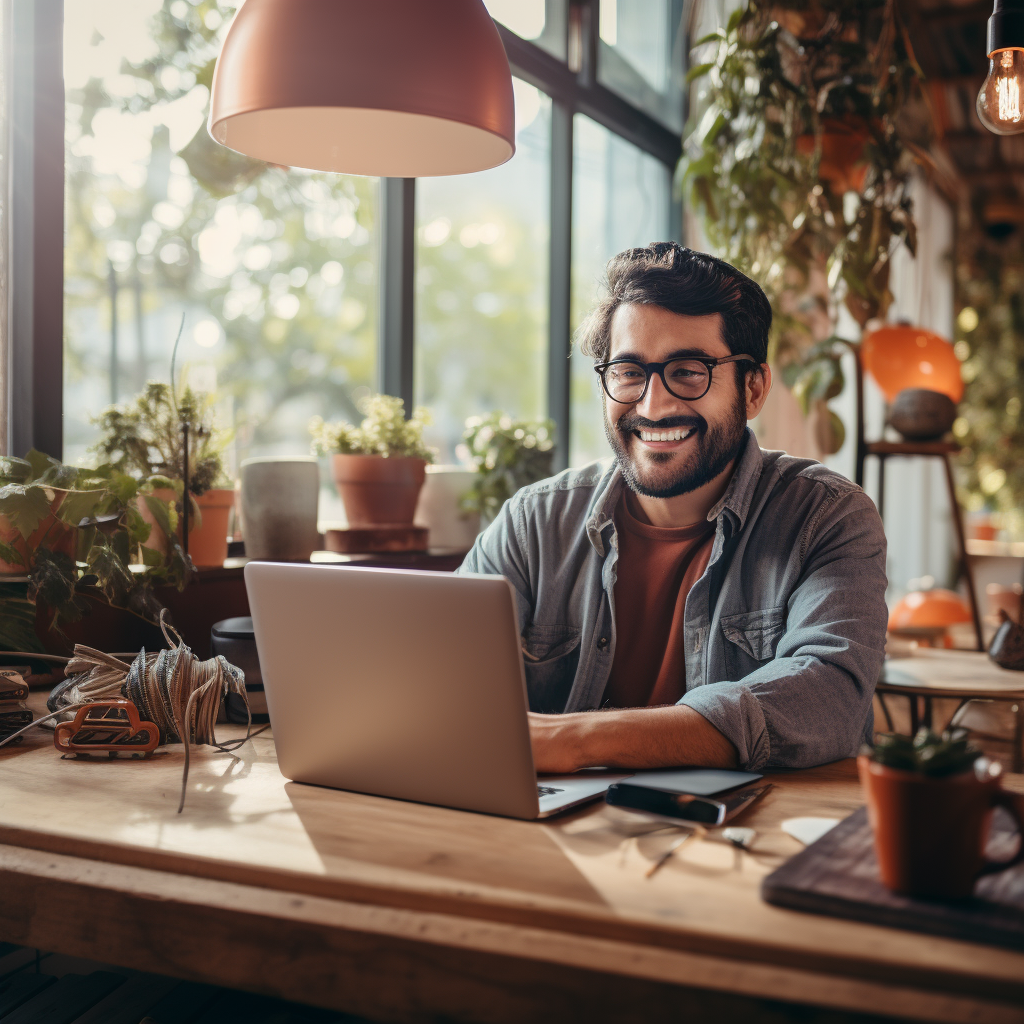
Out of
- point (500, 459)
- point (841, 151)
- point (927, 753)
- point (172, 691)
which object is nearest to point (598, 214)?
point (841, 151)

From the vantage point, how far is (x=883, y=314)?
322 centimetres

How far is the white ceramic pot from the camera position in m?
2.58

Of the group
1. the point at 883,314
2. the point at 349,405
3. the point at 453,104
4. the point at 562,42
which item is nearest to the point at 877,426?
the point at 883,314

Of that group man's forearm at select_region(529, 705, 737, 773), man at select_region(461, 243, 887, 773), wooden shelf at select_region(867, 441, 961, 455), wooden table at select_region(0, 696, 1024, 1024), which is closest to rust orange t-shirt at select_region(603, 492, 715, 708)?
man at select_region(461, 243, 887, 773)

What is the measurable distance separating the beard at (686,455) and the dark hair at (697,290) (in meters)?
0.11

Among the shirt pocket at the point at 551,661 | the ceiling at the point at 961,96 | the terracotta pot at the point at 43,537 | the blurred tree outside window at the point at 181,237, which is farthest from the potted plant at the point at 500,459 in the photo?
the ceiling at the point at 961,96

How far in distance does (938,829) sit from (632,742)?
1.40 feet

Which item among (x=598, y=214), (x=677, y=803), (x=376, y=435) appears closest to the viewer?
(x=677, y=803)

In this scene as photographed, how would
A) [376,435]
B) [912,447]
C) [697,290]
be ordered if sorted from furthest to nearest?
[912,447], [376,435], [697,290]

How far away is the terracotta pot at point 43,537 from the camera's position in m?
1.52

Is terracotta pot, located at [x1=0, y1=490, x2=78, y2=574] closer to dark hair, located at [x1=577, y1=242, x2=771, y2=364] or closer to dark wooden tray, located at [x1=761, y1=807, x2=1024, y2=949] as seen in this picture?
dark hair, located at [x1=577, y1=242, x2=771, y2=364]

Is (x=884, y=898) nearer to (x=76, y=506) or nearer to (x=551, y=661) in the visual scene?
(x=551, y=661)

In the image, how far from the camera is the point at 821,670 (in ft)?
4.11

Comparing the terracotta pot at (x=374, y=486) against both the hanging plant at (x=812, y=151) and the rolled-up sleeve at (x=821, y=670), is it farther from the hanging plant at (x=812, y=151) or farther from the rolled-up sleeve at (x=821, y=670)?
the hanging plant at (x=812, y=151)
